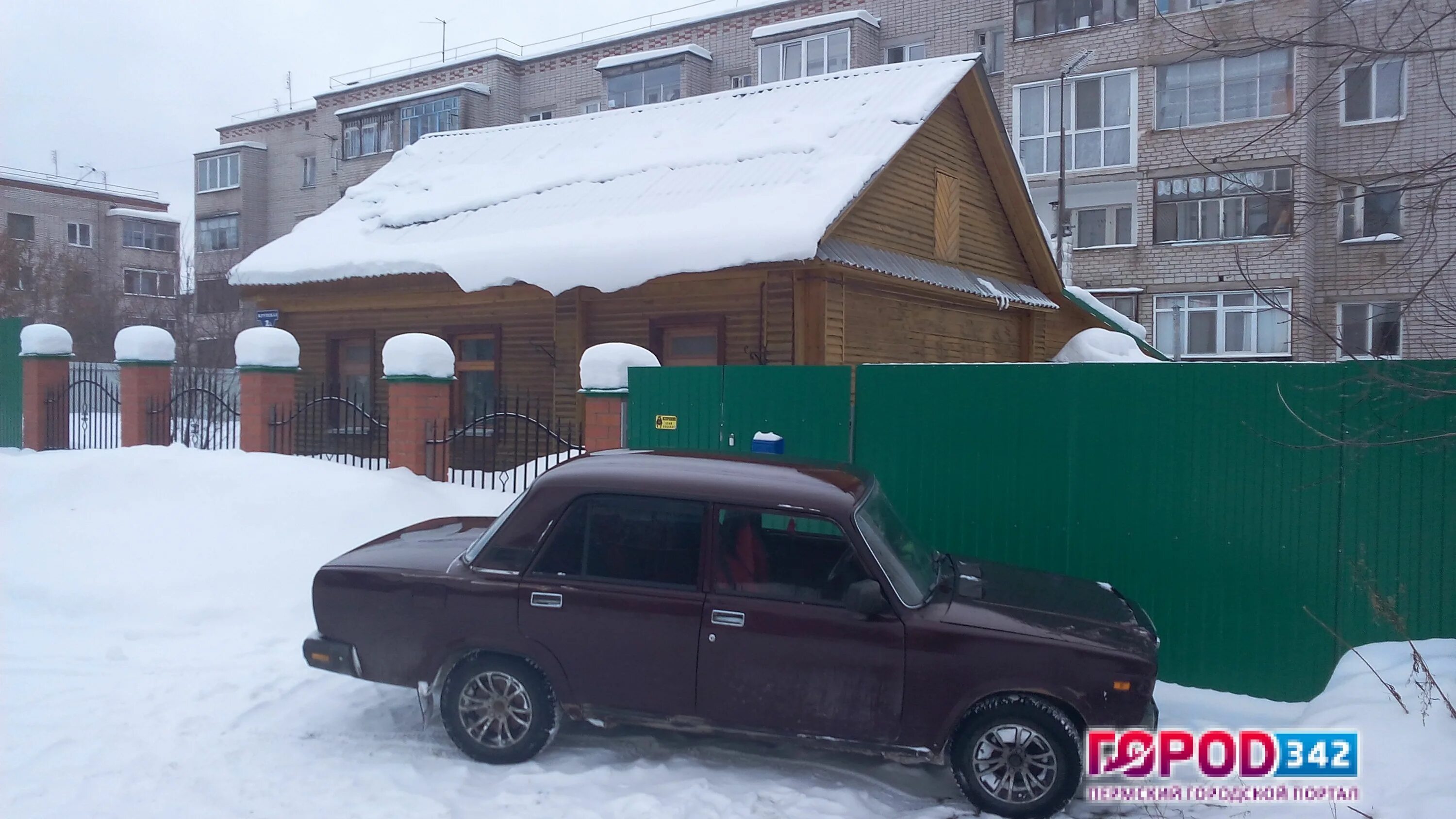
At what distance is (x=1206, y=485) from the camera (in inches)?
246

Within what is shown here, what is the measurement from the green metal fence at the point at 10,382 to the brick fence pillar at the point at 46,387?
669 millimetres

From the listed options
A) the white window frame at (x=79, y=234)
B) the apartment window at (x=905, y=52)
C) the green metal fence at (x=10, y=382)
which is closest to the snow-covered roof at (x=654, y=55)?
the apartment window at (x=905, y=52)

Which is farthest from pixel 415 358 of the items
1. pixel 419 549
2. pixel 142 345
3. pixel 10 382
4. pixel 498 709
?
pixel 10 382

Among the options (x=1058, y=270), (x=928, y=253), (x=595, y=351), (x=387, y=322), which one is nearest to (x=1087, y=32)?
(x=1058, y=270)

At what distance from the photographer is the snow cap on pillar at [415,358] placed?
9.59 metres

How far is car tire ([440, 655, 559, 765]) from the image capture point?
15.9ft

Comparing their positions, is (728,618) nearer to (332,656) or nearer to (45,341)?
(332,656)

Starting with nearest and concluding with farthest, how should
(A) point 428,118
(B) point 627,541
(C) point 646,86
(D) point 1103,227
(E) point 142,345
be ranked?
(B) point 627,541 < (E) point 142,345 < (D) point 1103,227 < (C) point 646,86 < (A) point 428,118

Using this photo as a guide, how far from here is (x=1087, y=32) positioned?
2614cm

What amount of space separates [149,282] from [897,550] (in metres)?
58.7

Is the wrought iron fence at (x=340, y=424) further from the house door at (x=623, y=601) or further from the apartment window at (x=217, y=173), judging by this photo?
the apartment window at (x=217, y=173)

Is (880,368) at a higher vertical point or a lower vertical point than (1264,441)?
higher

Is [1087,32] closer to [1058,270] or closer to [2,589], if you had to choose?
[1058,270]

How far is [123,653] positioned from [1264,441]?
24.1 ft
